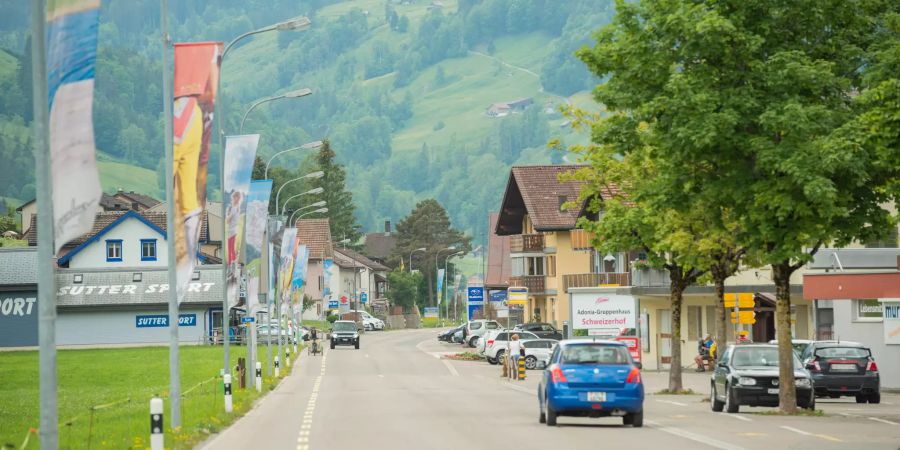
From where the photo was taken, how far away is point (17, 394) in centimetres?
4100

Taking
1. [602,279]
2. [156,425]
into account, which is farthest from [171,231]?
[602,279]

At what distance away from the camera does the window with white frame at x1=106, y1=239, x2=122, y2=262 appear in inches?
3762

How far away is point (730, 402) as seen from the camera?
29.4m

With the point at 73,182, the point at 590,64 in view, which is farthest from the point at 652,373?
the point at 73,182

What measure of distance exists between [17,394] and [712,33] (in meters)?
24.7

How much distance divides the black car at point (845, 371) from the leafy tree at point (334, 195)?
137 metres

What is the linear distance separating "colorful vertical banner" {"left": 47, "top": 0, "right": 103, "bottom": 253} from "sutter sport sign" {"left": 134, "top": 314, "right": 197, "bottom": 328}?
7542 centimetres

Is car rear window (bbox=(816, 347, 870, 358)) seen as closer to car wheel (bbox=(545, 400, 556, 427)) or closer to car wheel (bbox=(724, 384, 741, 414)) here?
car wheel (bbox=(724, 384, 741, 414))

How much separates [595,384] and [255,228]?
1587 centimetres

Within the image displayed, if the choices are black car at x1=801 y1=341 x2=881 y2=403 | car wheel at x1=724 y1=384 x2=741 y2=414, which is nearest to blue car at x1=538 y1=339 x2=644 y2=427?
car wheel at x1=724 y1=384 x2=741 y2=414

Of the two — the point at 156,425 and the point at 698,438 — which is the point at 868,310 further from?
the point at 156,425

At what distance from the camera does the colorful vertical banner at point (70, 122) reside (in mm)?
12609

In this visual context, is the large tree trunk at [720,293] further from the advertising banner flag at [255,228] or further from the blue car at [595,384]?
the blue car at [595,384]

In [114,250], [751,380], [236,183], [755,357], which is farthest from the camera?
[114,250]
